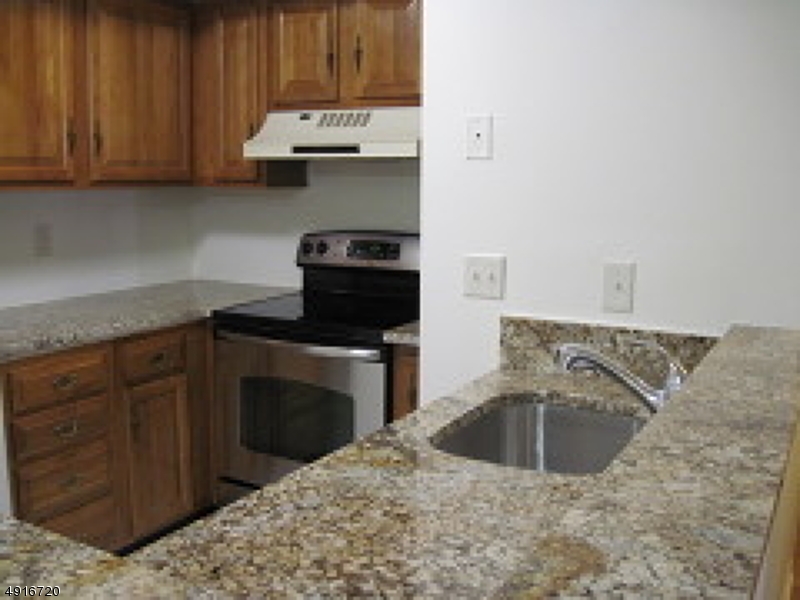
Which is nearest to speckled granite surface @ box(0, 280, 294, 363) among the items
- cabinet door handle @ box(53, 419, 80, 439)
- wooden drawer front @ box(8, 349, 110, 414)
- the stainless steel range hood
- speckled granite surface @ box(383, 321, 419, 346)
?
wooden drawer front @ box(8, 349, 110, 414)

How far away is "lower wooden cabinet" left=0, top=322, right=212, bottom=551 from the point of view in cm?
241

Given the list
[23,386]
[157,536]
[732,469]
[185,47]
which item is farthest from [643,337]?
[185,47]

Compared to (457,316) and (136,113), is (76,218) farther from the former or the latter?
(457,316)

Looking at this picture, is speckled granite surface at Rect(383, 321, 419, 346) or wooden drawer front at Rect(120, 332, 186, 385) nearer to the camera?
speckled granite surface at Rect(383, 321, 419, 346)

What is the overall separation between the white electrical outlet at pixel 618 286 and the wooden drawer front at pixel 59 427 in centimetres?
167

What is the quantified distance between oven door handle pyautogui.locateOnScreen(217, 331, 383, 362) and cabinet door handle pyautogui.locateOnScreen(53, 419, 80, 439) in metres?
0.63

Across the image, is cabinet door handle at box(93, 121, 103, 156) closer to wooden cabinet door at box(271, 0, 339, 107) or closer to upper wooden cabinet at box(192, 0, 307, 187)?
upper wooden cabinet at box(192, 0, 307, 187)

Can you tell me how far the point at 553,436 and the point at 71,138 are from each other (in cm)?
197

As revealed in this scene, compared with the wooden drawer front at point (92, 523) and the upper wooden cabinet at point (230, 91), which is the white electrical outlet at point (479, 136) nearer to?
the upper wooden cabinet at point (230, 91)

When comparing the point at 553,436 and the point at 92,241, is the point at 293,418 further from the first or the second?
the point at 553,436

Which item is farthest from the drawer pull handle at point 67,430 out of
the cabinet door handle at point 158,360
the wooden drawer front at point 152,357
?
the cabinet door handle at point 158,360

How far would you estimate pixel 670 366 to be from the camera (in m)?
1.73

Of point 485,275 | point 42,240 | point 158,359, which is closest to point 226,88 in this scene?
point 42,240

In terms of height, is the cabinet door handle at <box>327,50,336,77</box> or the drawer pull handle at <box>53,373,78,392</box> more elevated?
the cabinet door handle at <box>327,50,336,77</box>
